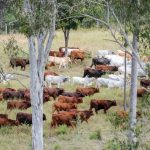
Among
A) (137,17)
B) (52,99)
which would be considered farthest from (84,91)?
(137,17)

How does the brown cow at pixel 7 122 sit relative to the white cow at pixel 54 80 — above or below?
below

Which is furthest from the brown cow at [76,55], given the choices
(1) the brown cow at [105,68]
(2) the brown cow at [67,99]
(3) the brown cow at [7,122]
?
(3) the brown cow at [7,122]

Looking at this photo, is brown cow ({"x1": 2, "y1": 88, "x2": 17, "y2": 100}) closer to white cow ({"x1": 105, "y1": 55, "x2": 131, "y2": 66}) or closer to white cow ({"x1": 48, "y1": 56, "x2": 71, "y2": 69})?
white cow ({"x1": 48, "y1": 56, "x2": 71, "y2": 69})

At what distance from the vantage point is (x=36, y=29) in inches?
475

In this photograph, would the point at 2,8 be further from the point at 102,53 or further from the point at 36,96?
the point at 102,53

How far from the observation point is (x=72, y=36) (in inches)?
1603

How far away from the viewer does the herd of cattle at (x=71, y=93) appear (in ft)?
59.3

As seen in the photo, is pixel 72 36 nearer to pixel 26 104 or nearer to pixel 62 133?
pixel 26 104

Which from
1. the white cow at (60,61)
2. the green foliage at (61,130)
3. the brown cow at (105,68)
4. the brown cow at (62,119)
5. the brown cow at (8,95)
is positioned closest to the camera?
the green foliage at (61,130)

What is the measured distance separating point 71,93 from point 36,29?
1050 cm

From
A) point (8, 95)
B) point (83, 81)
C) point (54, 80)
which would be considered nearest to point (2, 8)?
point (8, 95)

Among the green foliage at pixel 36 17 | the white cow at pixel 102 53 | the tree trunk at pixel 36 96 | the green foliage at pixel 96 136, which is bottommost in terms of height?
the green foliage at pixel 96 136

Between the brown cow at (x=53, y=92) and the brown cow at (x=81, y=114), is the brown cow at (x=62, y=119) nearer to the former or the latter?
the brown cow at (x=81, y=114)

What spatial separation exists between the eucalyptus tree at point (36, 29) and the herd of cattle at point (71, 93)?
3298 mm
